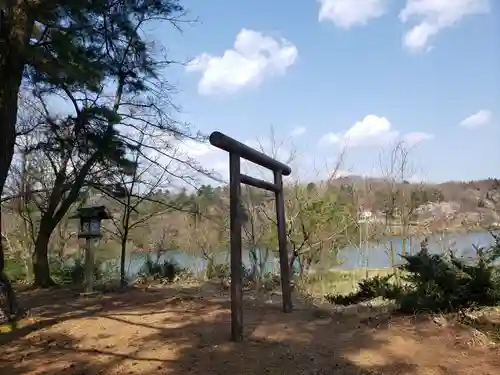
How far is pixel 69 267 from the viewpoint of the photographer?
966cm

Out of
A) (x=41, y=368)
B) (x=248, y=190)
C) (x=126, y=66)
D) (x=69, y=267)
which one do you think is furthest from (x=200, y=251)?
(x=41, y=368)

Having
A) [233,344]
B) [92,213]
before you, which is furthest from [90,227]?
[233,344]

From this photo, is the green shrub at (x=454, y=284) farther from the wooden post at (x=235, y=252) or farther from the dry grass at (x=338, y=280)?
the dry grass at (x=338, y=280)

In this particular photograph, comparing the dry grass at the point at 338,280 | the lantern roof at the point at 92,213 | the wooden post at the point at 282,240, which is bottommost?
the dry grass at the point at 338,280

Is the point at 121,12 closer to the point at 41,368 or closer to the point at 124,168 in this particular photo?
the point at 124,168

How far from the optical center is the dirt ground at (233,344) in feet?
10.0

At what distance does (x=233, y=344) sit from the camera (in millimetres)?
3531

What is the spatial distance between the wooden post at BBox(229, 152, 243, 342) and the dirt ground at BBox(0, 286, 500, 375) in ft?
0.54

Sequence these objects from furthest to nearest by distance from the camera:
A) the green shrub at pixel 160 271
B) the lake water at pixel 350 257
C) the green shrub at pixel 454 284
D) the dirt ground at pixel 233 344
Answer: the lake water at pixel 350 257, the green shrub at pixel 160 271, the green shrub at pixel 454 284, the dirt ground at pixel 233 344

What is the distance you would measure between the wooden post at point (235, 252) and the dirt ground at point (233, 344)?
166mm

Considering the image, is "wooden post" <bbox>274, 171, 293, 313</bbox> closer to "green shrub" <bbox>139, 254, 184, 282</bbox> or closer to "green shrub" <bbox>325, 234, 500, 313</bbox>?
"green shrub" <bbox>325, 234, 500, 313</bbox>

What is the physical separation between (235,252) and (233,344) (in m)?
0.73

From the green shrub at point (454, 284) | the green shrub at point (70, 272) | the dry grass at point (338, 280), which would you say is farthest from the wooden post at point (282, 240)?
the green shrub at point (70, 272)

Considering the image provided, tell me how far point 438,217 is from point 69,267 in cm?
806
